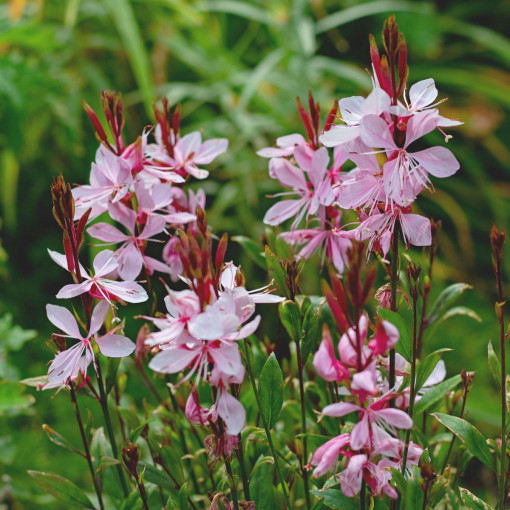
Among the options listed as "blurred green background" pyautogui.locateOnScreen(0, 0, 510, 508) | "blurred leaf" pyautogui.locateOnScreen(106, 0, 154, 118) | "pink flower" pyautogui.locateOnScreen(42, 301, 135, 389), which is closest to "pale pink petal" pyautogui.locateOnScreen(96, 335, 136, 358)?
"pink flower" pyautogui.locateOnScreen(42, 301, 135, 389)

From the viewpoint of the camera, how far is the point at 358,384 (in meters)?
0.33

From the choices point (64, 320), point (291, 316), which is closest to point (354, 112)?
point (291, 316)

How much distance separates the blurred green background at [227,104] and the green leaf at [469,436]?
938 mm

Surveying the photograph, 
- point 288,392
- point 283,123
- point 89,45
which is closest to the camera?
point 288,392

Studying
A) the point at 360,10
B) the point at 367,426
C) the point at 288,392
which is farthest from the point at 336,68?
the point at 367,426

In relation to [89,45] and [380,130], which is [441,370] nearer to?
[380,130]

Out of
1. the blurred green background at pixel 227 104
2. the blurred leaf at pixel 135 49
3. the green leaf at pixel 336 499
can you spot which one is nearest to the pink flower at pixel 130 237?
the green leaf at pixel 336 499

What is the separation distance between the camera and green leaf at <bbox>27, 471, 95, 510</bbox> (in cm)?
52

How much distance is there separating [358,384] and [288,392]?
0.37 meters

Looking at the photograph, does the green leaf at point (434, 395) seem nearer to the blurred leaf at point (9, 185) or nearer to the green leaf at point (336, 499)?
the green leaf at point (336, 499)

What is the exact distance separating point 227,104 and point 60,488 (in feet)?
4.31

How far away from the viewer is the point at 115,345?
44cm

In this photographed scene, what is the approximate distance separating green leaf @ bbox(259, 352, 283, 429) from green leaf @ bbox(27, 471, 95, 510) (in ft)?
0.61

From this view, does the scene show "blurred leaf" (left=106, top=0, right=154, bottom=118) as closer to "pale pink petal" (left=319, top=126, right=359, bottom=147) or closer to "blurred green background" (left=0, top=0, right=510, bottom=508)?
"blurred green background" (left=0, top=0, right=510, bottom=508)
